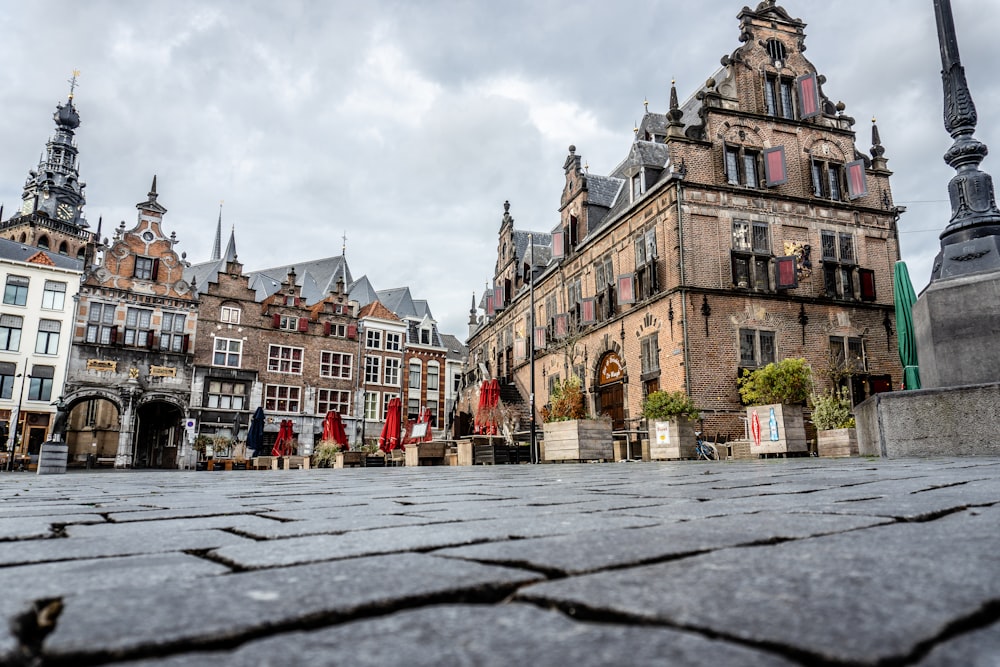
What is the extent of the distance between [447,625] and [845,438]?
12.4 m

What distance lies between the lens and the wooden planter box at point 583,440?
1417 centimetres

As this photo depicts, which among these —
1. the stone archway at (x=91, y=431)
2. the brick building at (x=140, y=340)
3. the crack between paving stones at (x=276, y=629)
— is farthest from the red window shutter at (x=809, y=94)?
the stone archway at (x=91, y=431)

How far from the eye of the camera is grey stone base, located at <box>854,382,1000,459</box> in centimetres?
682

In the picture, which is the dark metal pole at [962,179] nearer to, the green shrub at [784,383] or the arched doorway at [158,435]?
the green shrub at [784,383]

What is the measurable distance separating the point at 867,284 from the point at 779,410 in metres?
10.9

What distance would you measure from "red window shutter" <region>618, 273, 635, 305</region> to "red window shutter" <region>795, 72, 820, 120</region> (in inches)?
310

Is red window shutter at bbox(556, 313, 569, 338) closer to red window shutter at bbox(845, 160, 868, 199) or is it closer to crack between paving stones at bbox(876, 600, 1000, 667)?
red window shutter at bbox(845, 160, 868, 199)

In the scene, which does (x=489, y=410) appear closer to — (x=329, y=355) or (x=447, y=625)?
(x=447, y=625)

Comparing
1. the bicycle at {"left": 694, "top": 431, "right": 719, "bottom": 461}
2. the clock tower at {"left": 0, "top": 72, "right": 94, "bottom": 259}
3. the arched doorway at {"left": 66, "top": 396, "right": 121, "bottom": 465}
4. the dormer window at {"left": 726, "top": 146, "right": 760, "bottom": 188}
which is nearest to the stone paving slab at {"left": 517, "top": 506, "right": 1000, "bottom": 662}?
the bicycle at {"left": 694, "top": 431, "right": 719, "bottom": 461}

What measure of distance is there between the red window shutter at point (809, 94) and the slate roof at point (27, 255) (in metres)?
34.7

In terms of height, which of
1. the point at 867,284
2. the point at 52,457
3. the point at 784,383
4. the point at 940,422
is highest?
the point at 867,284

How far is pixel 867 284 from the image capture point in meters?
20.9

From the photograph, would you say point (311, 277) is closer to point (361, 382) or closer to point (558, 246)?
point (361, 382)

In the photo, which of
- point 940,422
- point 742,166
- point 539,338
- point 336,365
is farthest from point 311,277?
point 940,422
